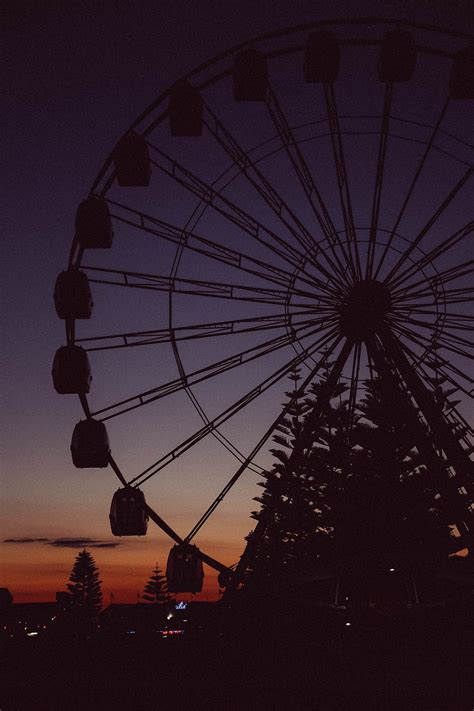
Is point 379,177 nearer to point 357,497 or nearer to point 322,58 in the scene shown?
point 322,58

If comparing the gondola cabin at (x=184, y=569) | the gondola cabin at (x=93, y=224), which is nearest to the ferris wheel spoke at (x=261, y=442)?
the gondola cabin at (x=184, y=569)

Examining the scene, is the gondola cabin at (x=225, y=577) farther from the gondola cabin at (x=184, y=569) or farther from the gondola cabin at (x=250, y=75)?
the gondola cabin at (x=250, y=75)

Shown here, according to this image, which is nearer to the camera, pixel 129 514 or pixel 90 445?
pixel 129 514

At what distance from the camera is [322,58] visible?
663 inches

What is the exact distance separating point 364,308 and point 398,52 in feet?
19.0

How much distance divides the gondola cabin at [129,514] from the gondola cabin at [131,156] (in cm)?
684

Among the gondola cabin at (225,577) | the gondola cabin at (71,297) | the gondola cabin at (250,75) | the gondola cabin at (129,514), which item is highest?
the gondola cabin at (250,75)

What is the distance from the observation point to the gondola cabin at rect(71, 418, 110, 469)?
16.1 metres

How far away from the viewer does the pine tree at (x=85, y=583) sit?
Result: 103 meters

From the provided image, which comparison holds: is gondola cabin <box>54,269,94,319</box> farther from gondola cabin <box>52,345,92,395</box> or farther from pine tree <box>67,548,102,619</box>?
pine tree <box>67,548,102,619</box>

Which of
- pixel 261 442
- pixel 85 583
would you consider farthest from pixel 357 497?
pixel 85 583

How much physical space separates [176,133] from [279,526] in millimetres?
24406

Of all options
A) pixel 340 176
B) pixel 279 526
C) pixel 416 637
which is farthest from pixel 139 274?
pixel 279 526

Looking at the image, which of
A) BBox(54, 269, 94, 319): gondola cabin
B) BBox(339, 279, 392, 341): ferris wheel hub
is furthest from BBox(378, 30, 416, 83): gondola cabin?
BBox(54, 269, 94, 319): gondola cabin
